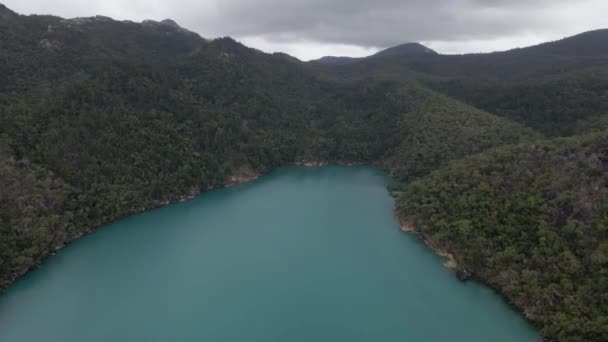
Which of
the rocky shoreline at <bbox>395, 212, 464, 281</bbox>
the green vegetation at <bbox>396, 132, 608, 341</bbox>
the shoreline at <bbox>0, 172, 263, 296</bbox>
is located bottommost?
the rocky shoreline at <bbox>395, 212, 464, 281</bbox>

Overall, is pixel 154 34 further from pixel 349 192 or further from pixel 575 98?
pixel 575 98

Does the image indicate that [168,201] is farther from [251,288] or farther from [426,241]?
[426,241]

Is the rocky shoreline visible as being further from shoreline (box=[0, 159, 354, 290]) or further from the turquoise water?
shoreline (box=[0, 159, 354, 290])

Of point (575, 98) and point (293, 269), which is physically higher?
point (575, 98)

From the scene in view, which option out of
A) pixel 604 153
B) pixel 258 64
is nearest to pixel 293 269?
pixel 604 153

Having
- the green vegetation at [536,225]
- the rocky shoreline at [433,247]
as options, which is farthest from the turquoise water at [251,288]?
the green vegetation at [536,225]

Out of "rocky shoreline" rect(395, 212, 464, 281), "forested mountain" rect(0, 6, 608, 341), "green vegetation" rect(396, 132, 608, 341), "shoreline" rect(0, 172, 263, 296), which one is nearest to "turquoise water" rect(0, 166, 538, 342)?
"shoreline" rect(0, 172, 263, 296)
